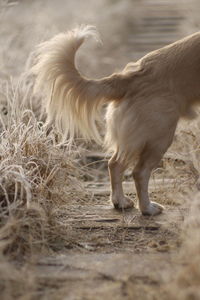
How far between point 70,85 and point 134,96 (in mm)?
469

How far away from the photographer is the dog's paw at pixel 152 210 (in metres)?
4.61

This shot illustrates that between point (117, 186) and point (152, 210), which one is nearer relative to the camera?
point (152, 210)

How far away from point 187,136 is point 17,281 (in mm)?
2647

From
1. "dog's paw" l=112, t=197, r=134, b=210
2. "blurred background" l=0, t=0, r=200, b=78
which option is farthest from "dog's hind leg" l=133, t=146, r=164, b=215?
"blurred background" l=0, t=0, r=200, b=78

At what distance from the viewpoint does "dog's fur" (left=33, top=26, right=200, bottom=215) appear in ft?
14.7

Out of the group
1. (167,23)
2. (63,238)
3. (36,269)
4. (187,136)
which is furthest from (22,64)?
(167,23)

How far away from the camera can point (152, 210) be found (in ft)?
15.1

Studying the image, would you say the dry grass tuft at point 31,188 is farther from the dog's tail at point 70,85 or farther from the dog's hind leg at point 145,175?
the dog's hind leg at point 145,175

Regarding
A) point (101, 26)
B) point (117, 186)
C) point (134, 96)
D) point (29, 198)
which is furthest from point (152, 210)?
point (101, 26)

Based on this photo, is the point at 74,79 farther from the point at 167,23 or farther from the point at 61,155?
the point at 167,23

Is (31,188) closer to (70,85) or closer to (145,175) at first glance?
(70,85)

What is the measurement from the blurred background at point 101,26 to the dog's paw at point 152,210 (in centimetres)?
265

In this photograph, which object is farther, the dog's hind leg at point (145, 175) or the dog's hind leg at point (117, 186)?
the dog's hind leg at point (117, 186)

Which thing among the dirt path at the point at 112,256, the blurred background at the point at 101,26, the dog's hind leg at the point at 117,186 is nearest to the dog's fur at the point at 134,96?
the dog's hind leg at the point at 117,186
